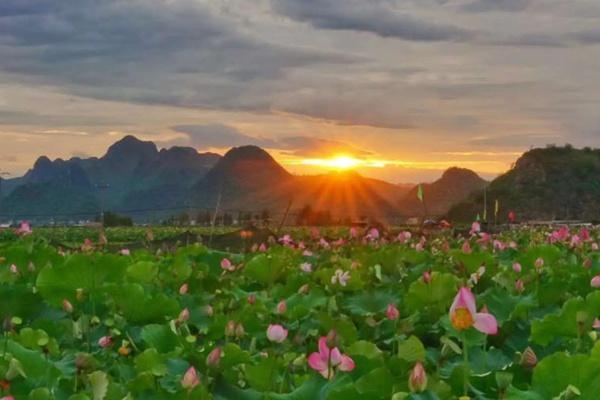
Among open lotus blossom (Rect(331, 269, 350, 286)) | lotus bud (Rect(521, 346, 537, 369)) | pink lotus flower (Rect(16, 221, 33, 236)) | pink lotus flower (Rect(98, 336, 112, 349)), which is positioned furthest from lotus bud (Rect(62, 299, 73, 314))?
pink lotus flower (Rect(16, 221, 33, 236))

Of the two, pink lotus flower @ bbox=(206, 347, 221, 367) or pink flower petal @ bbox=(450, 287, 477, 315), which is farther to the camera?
pink lotus flower @ bbox=(206, 347, 221, 367)

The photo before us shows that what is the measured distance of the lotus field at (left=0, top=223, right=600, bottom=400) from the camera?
2545 mm

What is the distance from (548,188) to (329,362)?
3722 inches

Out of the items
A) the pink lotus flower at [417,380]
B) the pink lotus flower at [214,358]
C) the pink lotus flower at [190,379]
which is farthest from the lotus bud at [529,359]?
the pink lotus flower at [190,379]

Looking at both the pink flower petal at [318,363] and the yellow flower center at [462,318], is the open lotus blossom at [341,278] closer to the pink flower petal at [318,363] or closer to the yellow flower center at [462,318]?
the pink flower petal at [318,363]

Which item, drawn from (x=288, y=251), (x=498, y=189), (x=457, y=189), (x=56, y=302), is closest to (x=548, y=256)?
(x=288, y=251)

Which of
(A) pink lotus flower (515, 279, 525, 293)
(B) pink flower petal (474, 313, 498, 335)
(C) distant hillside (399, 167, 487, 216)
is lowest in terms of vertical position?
(C) distant hillside (399, 167, 487, 216)

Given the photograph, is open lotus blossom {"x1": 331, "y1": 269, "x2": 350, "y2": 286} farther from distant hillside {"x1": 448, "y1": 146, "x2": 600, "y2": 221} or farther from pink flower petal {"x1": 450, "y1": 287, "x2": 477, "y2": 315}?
distant hillside {"x1": 448, "y1": 146, "x2": 600, "y2": 221}

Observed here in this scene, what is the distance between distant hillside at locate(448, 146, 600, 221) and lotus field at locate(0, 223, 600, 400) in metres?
78.8

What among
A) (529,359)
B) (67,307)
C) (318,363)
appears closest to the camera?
(318,363)

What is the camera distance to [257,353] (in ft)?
11.8

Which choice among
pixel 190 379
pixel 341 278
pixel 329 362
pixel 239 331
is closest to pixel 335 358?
pixel 329 362

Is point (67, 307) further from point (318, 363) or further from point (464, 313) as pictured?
point (464, 313)

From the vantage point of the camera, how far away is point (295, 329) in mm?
4168
